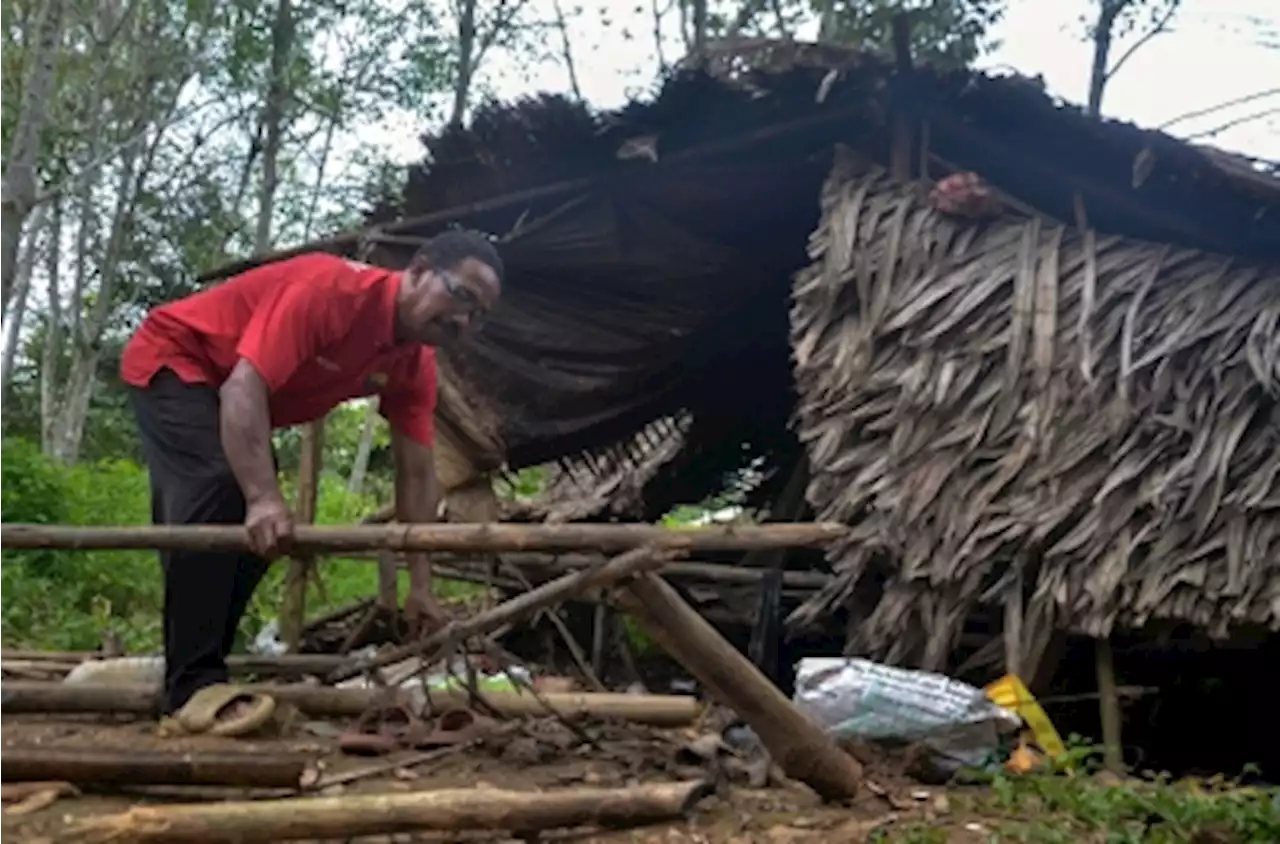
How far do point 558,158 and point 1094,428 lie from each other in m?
2.83

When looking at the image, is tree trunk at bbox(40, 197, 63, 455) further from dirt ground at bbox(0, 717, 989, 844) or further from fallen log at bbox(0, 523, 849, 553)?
fallen log at bbox(0, 523, 849, 553)

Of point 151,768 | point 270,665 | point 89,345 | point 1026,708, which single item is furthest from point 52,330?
point 151,768

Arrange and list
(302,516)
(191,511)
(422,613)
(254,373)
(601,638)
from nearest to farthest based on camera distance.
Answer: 1. (254,373)
2. (191,511)
3. (422,613)
4. (302,516)
5. (601,638)

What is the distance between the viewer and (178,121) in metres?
19.5

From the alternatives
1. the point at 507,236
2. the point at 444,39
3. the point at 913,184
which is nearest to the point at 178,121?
the point at 444,39

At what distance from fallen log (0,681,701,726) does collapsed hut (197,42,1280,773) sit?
1.18m

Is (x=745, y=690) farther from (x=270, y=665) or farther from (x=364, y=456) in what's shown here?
(x=364, y=456)

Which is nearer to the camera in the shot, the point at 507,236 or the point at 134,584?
the point at 507,236

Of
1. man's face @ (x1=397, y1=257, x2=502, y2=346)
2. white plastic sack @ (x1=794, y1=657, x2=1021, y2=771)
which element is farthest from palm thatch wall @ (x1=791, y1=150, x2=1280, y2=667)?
man's face @ (x1=397, y1=257, x2=502, y2=346)

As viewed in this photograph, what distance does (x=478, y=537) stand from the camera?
343cm

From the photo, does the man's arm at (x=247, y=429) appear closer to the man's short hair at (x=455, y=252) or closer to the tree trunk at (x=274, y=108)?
the man's short hair at (x=455, y=252)

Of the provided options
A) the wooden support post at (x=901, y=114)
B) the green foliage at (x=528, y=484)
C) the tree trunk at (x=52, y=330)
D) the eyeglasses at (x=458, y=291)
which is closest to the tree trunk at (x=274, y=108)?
the tree trunk at (x=52, y=330)

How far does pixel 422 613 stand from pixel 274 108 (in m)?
14.4

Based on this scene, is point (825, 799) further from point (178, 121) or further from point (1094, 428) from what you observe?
point (178, 121)
